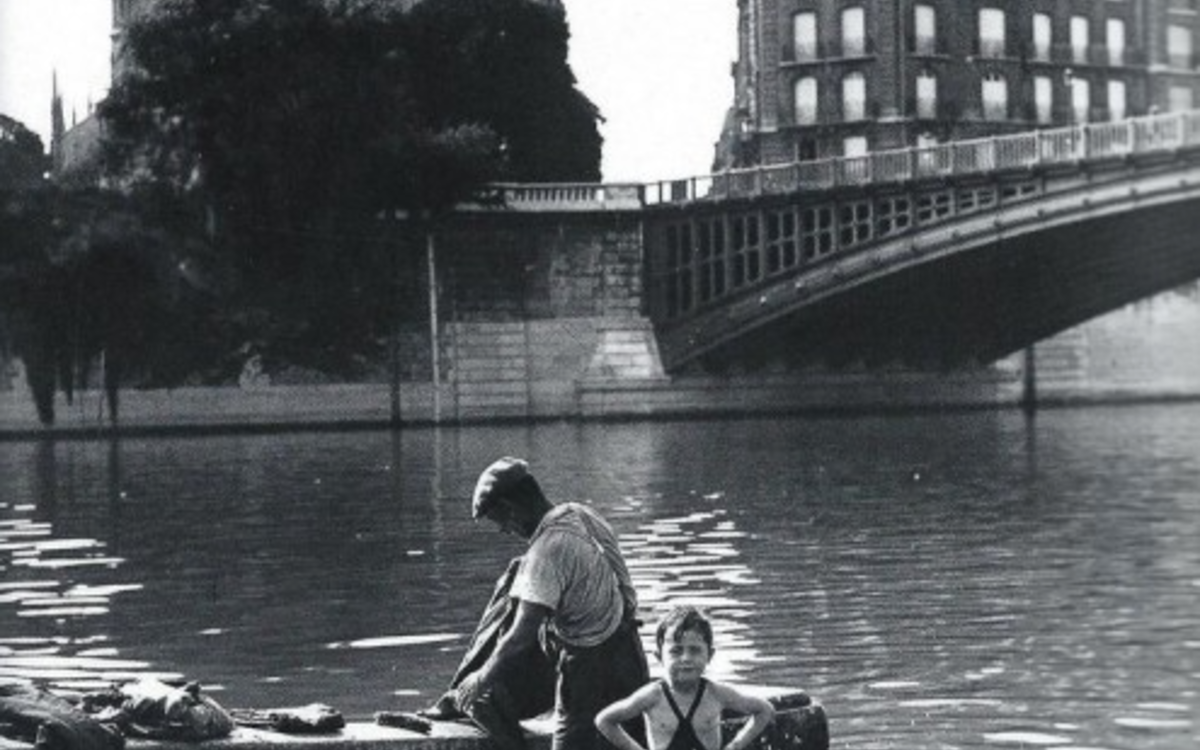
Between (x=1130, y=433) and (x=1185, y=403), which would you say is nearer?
(x=1130, y=433)

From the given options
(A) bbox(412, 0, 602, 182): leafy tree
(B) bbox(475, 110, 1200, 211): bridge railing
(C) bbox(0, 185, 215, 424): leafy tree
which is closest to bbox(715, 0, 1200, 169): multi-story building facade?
(B) bbox(475, 110, 1200, 211): bridge railing

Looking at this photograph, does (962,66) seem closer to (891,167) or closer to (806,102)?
(806,102)

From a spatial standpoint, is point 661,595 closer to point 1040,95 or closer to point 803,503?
point 803,503

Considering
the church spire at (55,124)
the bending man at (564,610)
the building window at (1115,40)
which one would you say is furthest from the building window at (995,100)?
the bending man at (564,610)

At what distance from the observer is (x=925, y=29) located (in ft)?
224

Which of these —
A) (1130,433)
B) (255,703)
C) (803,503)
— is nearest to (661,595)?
(255,703)

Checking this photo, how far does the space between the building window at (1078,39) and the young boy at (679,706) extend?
6153 cm

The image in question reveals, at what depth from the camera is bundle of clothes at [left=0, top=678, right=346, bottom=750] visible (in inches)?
360

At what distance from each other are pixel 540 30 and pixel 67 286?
45.7ft

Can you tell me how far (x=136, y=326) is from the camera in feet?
177

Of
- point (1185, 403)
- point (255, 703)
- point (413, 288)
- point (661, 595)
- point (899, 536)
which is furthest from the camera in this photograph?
point (1185, 403)

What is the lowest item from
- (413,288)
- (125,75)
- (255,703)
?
(255,703)

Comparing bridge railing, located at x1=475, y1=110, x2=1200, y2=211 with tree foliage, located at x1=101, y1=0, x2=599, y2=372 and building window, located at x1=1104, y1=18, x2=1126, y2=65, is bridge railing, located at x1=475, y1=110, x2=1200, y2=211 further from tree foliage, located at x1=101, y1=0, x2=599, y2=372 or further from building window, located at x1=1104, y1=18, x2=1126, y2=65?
building window, located at x1=1104, y1=18, x2=1126, y2=65

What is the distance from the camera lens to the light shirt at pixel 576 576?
29.7 feet
